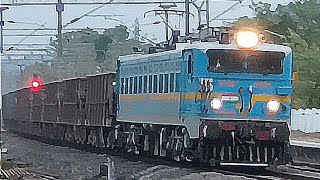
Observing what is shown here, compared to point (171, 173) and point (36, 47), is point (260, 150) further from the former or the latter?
point (36, 47)

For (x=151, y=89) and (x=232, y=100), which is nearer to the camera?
(x=232, y=100)

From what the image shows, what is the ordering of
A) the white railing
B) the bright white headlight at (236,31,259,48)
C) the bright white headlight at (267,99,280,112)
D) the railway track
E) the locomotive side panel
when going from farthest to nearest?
the white railing
the locomotive side panel
the bright white headlight at (236,31,259,48)
the bright white headlight at (267,99,280,112)
the railway track

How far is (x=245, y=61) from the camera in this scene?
16.7 m

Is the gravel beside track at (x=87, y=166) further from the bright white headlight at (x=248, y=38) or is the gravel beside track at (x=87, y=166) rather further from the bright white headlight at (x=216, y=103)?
the bright white headlight at (x=248, y=38)

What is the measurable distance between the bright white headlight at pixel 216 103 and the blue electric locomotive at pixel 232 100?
0.5 inches

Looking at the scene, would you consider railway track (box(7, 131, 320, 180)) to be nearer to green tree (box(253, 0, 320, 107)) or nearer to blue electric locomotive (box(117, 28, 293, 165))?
blue electric locomotive (box(117, 28, 293, 165))

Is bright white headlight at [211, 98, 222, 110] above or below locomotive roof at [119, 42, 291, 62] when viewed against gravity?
below

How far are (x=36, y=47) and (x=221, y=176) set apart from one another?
3771cm

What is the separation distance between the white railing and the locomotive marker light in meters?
18.9

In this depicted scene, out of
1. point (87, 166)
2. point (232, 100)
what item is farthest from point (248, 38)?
point (87, 166)

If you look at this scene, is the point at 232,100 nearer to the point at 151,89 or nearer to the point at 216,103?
the point at 216,103

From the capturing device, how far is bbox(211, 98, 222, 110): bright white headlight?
16.0 metres

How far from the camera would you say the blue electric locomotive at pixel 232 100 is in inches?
633

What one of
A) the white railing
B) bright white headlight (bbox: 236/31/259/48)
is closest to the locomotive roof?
bright white headlight (bbox: 236/31/259/48)
